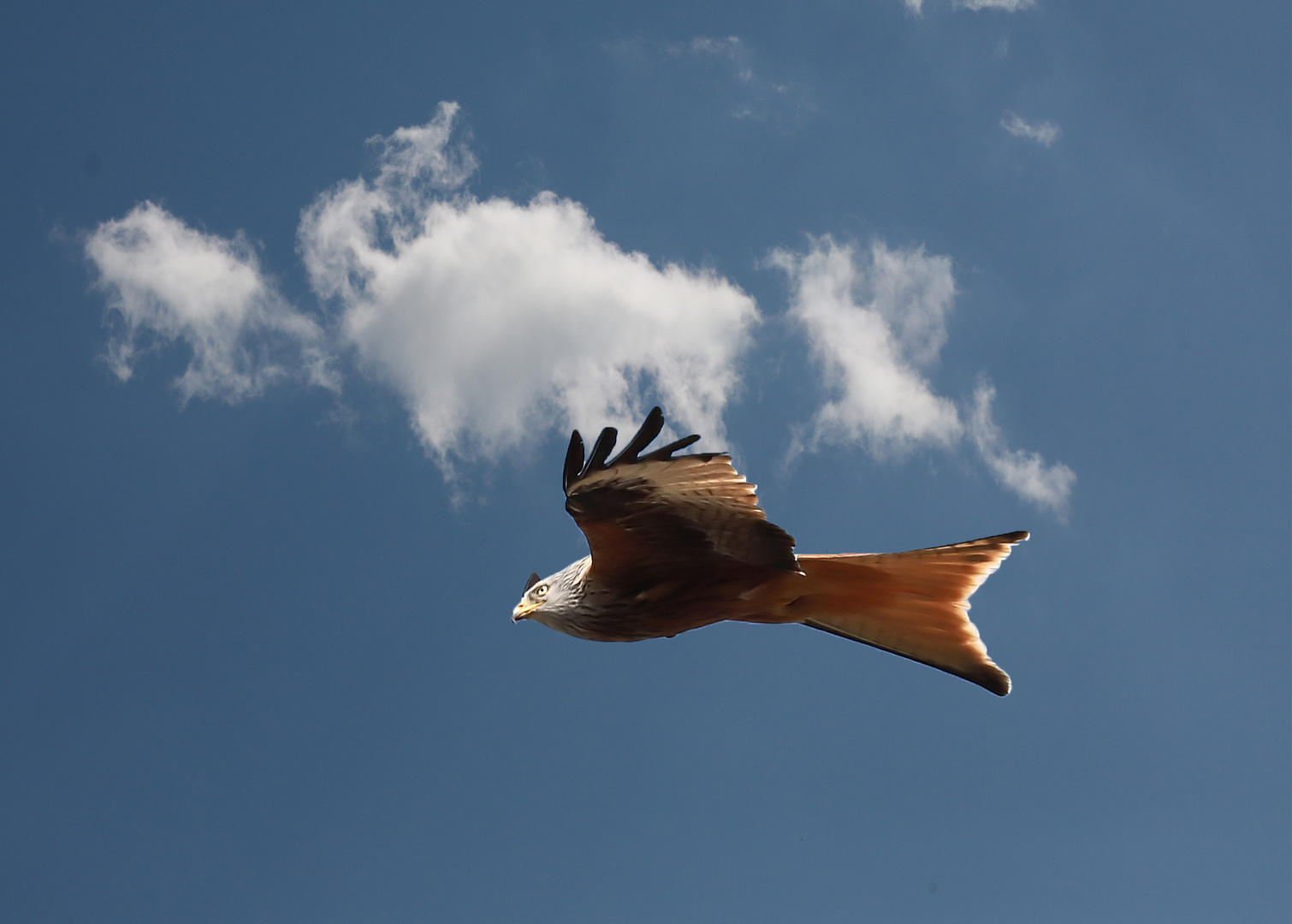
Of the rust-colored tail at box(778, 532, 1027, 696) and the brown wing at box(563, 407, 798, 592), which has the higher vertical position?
the rust-colored tail at box(778, 532, 1027, 696)

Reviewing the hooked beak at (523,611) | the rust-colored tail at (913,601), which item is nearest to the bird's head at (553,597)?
the hooked beak at (523,611)

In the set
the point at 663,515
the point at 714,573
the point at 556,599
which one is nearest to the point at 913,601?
the point at 714,573

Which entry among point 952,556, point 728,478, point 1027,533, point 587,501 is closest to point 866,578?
point 952,556

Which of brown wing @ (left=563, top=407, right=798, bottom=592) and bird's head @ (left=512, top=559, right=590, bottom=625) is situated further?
bird's head @ (left=512, top=559, right=590, bottom=625)

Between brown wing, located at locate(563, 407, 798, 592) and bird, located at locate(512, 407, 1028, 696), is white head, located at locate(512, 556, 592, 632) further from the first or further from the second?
brown wing, located at locate(563, 407, 798, 592)

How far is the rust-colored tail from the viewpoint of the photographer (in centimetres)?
691

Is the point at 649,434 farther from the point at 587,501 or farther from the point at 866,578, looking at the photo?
the point at 866,578

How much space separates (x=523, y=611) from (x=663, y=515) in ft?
4.53

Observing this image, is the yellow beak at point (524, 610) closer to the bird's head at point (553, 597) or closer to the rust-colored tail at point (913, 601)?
the bird's head at point (553, 597)

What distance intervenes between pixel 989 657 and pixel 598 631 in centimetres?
245

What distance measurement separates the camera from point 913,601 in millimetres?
7133

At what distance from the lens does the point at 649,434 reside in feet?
19.1

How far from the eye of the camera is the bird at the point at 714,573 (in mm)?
6043

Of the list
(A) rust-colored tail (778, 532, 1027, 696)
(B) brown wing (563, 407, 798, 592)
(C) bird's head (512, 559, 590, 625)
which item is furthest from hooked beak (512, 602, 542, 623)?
(A) rust-colored tail (778, 532, 1027, 696)
